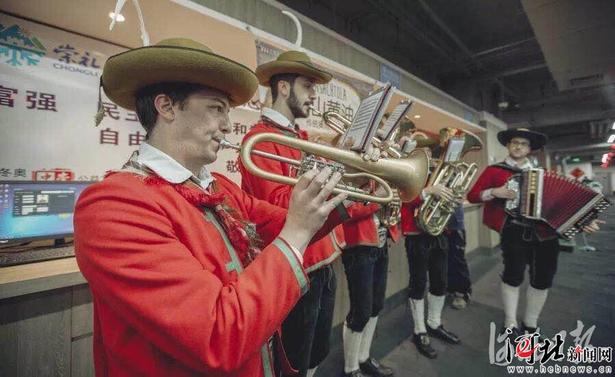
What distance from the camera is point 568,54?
475 cm

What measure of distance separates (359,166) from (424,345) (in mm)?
2379

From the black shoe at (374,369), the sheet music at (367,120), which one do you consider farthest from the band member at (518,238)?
the sheet music at (367,120)

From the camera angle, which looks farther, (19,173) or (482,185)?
(482,185)

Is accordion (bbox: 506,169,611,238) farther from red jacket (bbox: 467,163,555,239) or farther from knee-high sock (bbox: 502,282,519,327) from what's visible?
knee-high sock (bbox: 502,282,519,327)

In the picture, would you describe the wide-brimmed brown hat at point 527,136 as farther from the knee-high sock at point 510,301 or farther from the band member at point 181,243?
the band member at point 181,243

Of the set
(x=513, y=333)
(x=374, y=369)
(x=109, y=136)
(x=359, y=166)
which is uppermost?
(x=109, y=136)

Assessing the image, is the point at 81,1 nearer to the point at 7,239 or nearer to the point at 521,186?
the point at 7,239

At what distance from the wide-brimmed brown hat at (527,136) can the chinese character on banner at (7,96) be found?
431 cm

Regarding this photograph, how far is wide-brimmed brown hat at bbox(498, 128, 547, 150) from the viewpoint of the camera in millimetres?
3059

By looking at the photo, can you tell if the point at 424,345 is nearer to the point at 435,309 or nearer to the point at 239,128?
the point at 435,309

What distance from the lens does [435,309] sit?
3.00 metres

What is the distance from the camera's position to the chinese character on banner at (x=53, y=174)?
6.63 feet

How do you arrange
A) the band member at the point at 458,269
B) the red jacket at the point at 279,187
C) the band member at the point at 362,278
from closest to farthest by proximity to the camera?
the red jacket at the point at 279,187, the band member at the point at 362,278, the band member at the point at 458,269

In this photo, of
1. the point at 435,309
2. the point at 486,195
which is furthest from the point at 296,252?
the point at 486,195
